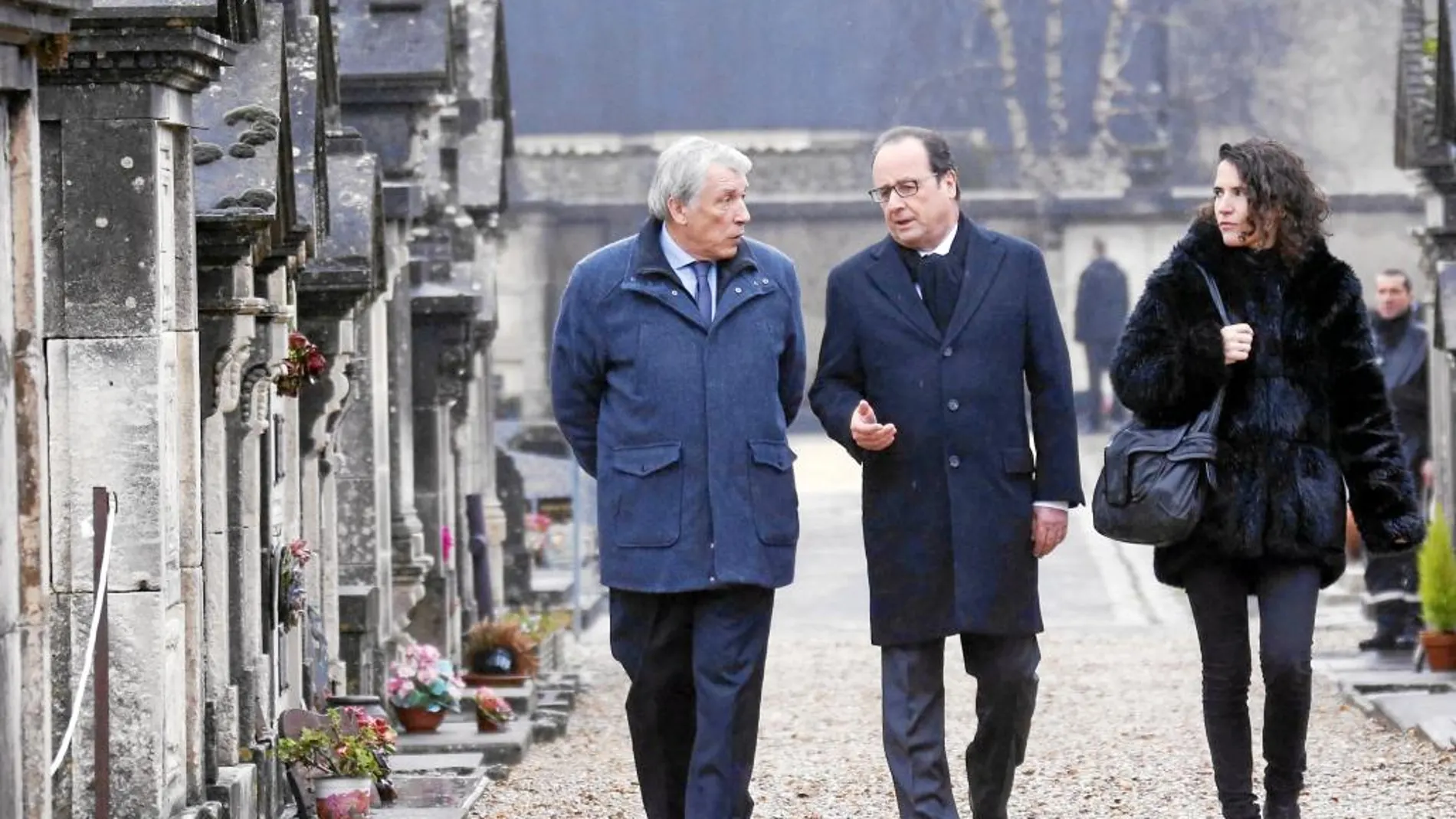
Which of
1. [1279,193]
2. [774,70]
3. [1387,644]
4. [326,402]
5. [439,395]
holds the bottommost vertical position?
[1387,644]

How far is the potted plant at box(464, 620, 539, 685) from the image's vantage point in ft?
53.8

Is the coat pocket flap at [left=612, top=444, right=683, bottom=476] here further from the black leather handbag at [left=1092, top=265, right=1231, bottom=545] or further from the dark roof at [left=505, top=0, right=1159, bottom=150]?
the dark roof at [left=505, top=0, right=1159, bottom=150]

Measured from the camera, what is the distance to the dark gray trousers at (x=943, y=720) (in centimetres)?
827

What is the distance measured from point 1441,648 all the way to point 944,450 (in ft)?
27.2

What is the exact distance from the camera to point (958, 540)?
27.3 feet

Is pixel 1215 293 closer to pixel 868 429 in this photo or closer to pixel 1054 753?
pixel 868 429

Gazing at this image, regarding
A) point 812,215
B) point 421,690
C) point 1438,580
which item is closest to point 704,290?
point 421,690

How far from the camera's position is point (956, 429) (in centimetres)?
834

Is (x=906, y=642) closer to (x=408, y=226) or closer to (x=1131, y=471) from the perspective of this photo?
(x=1131, y=471)

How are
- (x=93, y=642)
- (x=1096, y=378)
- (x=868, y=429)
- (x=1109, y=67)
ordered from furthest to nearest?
(x=1109, y=67)
(x=1096, y=378)
(x=868, y=429)
(x=93, y=642)

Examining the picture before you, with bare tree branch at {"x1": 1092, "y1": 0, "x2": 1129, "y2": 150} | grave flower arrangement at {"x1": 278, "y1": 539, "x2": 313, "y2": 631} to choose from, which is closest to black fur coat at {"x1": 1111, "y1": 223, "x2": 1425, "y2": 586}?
grave flower arrangement at {"x1": 278, "y1": 539, "x2": 313, "y2": 631}

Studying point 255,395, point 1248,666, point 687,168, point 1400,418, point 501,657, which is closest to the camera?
point 687,168

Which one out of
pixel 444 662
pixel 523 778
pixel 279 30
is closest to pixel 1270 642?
pixel 279 30

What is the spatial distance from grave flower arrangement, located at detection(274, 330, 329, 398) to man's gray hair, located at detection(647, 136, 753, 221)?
3.13 m
